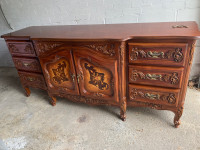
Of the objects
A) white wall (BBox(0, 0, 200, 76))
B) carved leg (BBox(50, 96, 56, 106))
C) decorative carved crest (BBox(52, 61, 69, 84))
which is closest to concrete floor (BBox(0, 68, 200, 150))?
carved leg (BBox(50, 96, 56, 106))

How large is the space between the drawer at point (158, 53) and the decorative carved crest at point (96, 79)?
13.1 inches

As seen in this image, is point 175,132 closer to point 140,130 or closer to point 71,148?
point 140,130

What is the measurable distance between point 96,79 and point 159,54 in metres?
0.60

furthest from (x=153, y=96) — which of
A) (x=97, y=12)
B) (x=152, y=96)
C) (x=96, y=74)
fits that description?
(x=97, y=12)

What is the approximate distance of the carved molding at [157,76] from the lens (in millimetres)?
1248

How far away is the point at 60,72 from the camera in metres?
1.60

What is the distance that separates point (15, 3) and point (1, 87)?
1286mm

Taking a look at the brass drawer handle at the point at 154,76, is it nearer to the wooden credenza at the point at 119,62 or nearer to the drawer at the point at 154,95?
the wooden credenza at the point at 119,62

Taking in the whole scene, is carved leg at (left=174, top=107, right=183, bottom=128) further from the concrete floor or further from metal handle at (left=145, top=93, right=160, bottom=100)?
metal handle at (left=145, top=93, right=160, bottom=100)

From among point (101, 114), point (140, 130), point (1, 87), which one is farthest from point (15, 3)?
point (140, 130)

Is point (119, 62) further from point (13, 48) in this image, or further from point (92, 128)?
point (13, 48)

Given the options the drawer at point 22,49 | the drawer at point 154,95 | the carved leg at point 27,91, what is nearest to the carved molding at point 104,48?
the drawer at point 154,95

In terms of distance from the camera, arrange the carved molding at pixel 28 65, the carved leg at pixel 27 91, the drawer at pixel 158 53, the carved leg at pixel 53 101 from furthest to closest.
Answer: the carved leg at pixel 27 91 < the carved leg at pixel 53 101 < the carved molding at pixel 28 65 < the drawer at pixel 158 53

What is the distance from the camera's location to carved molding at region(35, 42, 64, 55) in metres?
1.45
